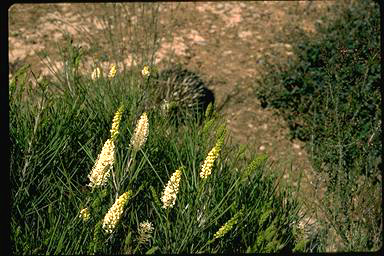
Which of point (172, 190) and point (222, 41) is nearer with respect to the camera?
point (172, 190)

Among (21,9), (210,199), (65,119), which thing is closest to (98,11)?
(21,9)

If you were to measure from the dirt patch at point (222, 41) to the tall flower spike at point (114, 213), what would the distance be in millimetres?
2521

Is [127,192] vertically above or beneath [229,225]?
above

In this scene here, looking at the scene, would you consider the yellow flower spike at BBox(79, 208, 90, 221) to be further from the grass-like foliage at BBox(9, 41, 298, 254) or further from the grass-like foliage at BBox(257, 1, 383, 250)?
the grass-like foliage at BBox(257, 1, 383, 250)

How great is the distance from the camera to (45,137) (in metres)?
2.46

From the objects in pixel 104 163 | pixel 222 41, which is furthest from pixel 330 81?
pixel 104 163

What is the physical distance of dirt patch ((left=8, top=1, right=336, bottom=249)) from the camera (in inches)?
181

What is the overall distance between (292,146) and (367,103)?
0.67 m

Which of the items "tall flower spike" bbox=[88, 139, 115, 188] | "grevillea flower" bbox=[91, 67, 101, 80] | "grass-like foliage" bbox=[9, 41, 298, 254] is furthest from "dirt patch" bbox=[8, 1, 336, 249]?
"tall flower spike" bbox=[88, 139, 115, 188]

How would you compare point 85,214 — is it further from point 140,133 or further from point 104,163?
point 140,133

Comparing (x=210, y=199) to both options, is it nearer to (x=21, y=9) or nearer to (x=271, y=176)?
(x=271, y=176)

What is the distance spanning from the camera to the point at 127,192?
180 centimetres

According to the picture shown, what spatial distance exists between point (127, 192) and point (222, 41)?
385cm

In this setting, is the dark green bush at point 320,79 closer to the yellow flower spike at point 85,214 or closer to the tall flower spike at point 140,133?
the tall flower spike at point 140,133
